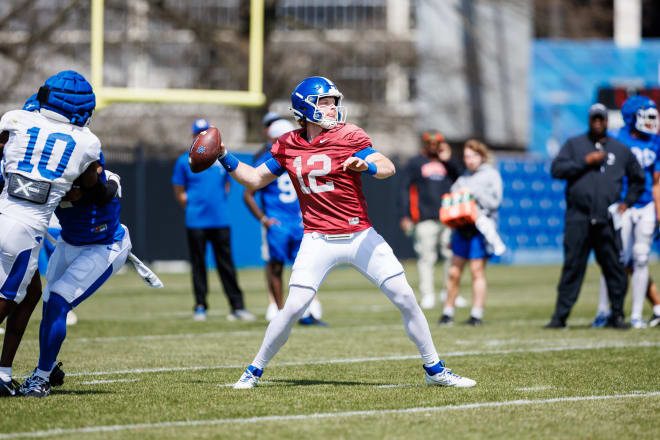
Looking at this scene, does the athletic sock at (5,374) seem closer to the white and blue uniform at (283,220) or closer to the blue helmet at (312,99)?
the blue helmet at (312,99)

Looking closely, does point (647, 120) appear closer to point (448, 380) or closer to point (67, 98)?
point (448, 380)

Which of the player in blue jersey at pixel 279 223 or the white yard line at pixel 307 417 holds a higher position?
the player in blue jersey at pixel 279 223

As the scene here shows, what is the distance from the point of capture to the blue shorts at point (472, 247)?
10.7m

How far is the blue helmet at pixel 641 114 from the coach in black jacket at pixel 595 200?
504 millimetres

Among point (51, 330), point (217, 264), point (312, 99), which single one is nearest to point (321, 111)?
point (312, 99)

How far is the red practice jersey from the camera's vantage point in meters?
6.50

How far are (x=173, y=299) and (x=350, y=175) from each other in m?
8.05

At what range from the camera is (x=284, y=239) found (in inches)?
417

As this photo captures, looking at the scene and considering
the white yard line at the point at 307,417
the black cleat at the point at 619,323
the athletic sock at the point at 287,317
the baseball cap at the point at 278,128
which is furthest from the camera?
the baseball cap at the point at 278,128

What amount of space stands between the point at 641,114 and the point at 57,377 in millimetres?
6392

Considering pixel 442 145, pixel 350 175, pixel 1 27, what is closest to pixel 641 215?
pixel 442 145

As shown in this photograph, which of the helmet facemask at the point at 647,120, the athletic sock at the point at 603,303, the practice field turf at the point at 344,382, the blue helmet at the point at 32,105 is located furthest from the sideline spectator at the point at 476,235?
the blue helmet at the point at 32,105

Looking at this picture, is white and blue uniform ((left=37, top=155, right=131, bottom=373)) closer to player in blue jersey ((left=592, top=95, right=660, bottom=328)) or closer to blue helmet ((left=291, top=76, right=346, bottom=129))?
blue helmet ((left=291, top=76, right=346, bottom=129))

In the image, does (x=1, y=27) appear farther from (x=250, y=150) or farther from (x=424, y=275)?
(x=424, y=275)
